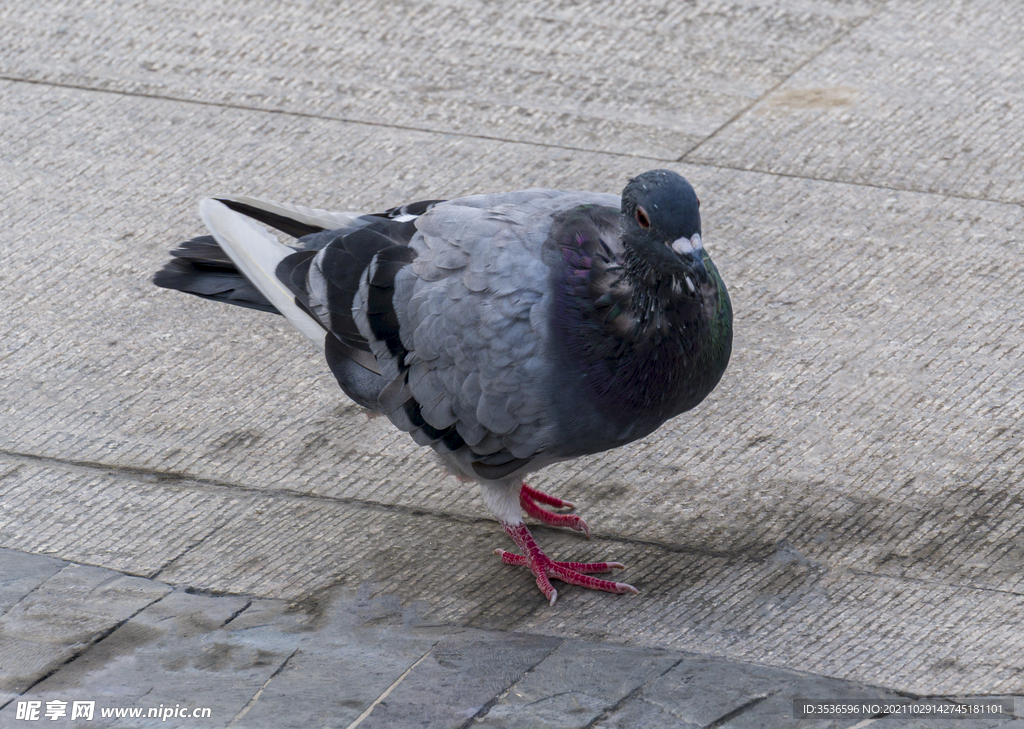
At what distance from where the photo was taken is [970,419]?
4.37m

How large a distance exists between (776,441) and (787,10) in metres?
3.38

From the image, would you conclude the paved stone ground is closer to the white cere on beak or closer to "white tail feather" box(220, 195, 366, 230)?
"white tail feather" box(220, 195, 366, 230)

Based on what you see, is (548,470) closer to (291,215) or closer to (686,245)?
(291,215)

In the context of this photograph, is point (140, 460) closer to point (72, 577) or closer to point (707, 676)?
point (72, 577)

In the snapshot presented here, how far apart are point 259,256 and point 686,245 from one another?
1.49 meters

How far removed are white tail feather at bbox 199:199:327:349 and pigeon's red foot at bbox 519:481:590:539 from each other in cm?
82

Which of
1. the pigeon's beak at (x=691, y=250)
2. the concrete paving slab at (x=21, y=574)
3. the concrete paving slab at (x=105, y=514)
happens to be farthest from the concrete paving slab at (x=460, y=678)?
the concrete paving slab at (x=21, y=574)

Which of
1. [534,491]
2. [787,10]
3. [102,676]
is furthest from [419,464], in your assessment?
[787,10]

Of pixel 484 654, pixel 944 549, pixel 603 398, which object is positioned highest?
pixel 603 398

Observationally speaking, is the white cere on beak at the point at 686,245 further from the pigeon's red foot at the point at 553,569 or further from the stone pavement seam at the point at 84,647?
the stone pavement seam at the point at 84,647

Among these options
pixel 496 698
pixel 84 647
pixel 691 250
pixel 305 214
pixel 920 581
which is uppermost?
pixel 305 214

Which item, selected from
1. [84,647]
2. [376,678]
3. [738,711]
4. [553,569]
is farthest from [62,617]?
[738,711]

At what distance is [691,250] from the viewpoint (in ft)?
11.0

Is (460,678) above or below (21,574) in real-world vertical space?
below
